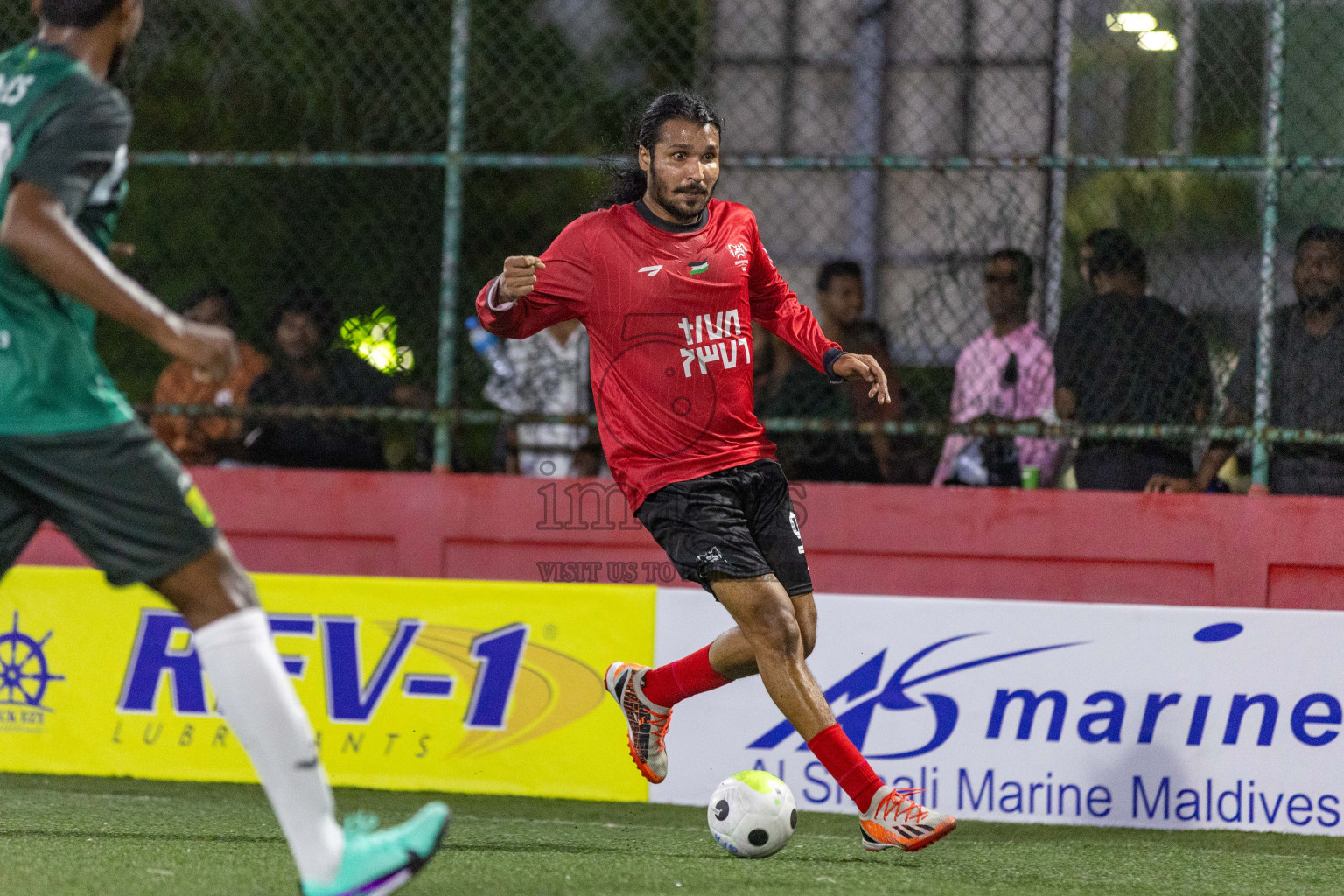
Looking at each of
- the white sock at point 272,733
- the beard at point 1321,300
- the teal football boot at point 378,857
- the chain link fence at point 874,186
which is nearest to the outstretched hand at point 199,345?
the white sock at point 272,733

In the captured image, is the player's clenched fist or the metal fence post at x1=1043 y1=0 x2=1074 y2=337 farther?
the metal fence post at x1=1043 y1=0 x2=1074 y2=337

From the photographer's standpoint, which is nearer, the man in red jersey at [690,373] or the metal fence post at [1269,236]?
the man in red jersey at [690,373]

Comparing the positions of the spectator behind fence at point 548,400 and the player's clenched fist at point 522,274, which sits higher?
the player's clenched fist at point 522,274

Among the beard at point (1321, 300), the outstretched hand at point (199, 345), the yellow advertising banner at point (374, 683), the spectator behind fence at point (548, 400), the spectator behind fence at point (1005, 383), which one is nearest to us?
the outstretched hand at point (199, 345)

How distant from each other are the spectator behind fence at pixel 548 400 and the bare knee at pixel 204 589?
3.76 m

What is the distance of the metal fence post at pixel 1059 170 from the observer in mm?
6773

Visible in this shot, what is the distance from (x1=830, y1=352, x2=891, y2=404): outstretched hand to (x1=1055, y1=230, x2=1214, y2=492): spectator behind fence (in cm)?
205

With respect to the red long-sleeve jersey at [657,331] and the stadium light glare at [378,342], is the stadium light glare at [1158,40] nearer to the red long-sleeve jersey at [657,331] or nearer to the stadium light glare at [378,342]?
the red long-sleeve jersey at [657,331]

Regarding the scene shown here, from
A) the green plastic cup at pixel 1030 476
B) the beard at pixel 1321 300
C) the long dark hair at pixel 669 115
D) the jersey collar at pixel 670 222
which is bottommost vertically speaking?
the green plastic cup at pixel 1030 476

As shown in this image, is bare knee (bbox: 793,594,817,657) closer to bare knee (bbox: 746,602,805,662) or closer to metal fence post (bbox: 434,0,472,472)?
bare knee (bbox: 746,602,805,662)

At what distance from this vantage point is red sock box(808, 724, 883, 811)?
4633mm

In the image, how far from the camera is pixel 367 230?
7836 mm

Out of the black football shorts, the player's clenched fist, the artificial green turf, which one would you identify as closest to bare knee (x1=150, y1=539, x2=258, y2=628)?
Result: the artificial green turf

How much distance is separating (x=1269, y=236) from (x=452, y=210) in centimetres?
355
